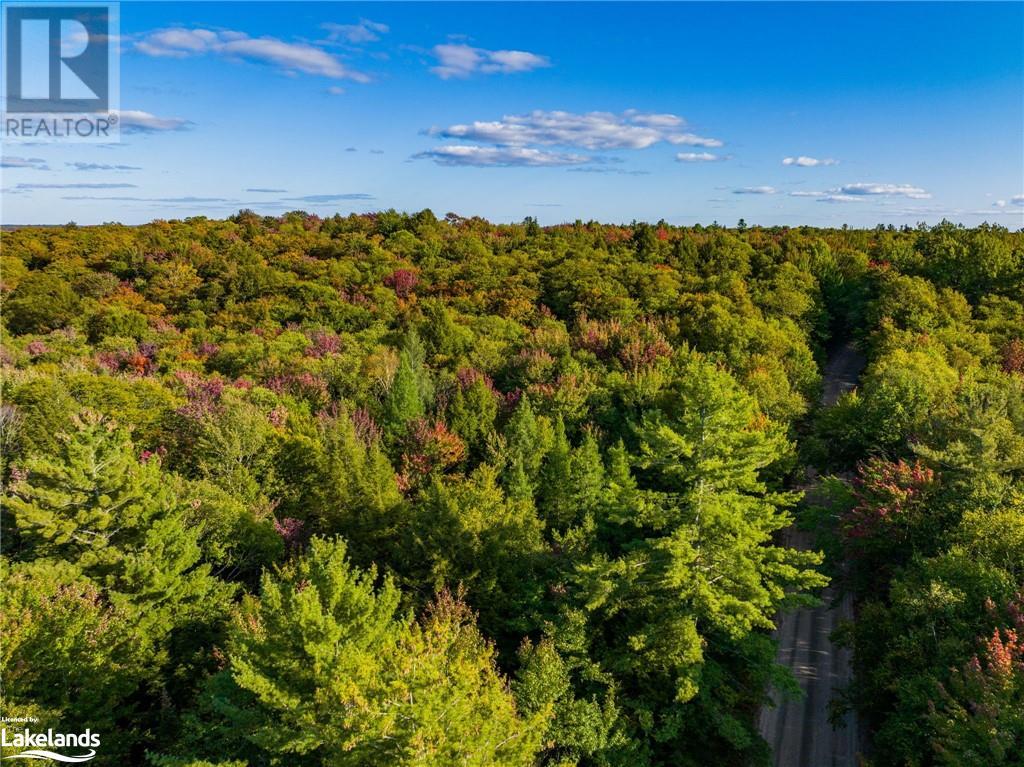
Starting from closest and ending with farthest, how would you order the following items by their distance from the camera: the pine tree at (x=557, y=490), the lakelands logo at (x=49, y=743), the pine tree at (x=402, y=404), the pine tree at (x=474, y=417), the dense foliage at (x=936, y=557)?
the lakelands logo at (x=49, y=743), the dense foliage at (x=936, y=557), the pine tree at (x=557, y=490), the pine tree at (x=402, y=404), the pine tree at (x=474, y=417)

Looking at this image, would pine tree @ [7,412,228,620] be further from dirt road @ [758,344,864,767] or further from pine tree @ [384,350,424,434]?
dirt road @ [758,344,864,767]

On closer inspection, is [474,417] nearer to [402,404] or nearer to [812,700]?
[402,404]

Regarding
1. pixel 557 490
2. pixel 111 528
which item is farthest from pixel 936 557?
pixel 111 528

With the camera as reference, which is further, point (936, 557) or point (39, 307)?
point (39, 307)

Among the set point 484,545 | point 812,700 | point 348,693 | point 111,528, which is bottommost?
point 812,700

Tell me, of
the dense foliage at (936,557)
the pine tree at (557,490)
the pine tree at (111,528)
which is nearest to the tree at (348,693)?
the pine tree at (111,528)

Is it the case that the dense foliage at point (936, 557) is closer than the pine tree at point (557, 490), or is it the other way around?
the dense foliage at point (936, 557)

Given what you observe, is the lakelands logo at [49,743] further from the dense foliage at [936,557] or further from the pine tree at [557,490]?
the dense foliage at [936,557]
